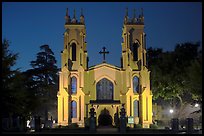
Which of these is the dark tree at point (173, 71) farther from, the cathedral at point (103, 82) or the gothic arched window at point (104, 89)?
the gothic arched window at point (104, 89)

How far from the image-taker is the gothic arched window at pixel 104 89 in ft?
196

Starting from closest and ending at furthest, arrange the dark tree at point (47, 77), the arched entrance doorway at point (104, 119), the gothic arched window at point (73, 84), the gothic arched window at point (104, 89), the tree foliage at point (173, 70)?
the tree foliage at point (173, 70) → the arched entrance doorway at point (104, 119) → the gothic arched window at point (73, 84) → the gothic arched window at point (104, 89) → the dark tree at point (47, 77)

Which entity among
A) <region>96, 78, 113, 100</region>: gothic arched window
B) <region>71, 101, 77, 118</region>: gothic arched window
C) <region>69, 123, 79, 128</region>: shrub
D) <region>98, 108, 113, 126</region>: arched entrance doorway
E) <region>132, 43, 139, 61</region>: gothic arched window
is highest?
<region>132, 43, 139, 61</region>: gothic arched window

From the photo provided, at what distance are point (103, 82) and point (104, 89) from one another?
1.05 metres

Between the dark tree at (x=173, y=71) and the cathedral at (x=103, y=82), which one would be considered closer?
the dark tree at (x=173, y=71)

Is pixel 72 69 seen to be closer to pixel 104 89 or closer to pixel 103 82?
pixel 103 82

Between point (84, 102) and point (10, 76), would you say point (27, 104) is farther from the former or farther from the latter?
point (84, 102)

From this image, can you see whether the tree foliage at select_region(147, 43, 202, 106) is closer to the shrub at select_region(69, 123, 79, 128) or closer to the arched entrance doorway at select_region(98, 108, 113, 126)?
the arched entrance doorway at select_region(98, 108, 113, 126)

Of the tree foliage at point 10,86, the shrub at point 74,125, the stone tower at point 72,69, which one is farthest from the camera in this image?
the stone tower at point 72,69

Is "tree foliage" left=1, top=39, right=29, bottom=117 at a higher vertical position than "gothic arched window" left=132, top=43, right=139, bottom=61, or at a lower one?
lower

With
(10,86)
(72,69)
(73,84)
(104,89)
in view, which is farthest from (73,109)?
(10,86)

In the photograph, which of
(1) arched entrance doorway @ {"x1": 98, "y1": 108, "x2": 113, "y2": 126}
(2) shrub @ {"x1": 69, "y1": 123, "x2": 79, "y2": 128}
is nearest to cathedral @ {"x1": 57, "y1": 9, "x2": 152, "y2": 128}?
(1) arched entrance doorway @ {"x1": 98, "y1": 108, "x2": 113, "y2": 126}

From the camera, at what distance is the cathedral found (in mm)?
58375

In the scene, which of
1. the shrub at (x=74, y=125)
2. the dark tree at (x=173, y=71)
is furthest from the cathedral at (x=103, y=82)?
the dark tree at (x=173, y=71)
